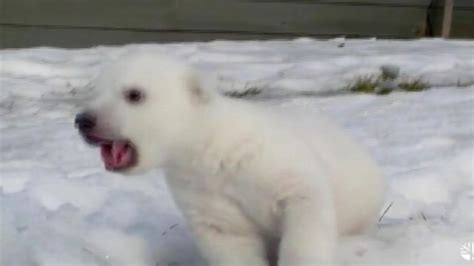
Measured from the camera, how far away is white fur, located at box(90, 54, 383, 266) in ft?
11.1

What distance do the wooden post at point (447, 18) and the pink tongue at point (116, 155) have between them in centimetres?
638

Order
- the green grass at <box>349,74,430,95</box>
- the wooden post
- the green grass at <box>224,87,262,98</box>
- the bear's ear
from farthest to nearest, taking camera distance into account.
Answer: the wooden post, the green grass at <box>349,74,430,95</box>, the green grass at <box>224,87,262,98</box>, the bear's ear

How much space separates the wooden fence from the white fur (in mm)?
5975

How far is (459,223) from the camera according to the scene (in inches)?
165

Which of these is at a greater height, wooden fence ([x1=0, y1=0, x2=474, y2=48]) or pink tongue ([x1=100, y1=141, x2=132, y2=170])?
pink tongue ([x1=100, y1=141, x2=132, y2=170])

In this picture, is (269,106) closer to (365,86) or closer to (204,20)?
(365,86)

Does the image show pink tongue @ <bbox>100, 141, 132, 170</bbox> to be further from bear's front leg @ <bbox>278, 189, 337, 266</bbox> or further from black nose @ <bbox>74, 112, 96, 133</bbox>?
bear's front leg @ <bbox>278, 189, 337, 266</bbox>

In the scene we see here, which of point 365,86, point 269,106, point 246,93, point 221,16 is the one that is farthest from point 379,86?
point 269,106

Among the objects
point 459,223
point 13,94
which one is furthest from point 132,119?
point 13,94

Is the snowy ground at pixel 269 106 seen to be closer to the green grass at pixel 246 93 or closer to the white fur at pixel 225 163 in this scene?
the green grass at pixel 246 93

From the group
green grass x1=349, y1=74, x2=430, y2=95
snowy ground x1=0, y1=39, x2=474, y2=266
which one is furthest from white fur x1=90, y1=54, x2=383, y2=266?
green grass x1=349, y1=74, x2=430, y2=95

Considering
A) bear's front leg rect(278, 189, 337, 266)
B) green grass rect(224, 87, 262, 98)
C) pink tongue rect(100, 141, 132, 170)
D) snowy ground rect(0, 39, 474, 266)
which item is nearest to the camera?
bear's front leg rect(278, 189, 337, 266)

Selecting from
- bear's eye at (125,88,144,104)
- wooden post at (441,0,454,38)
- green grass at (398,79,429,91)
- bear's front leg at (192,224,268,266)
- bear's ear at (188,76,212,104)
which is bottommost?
wooden post at (441,0,454,38)

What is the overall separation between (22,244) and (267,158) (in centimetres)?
105
